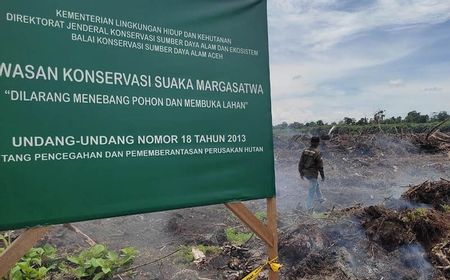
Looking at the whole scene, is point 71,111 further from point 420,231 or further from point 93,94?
point 420,231

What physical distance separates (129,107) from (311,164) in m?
7.46

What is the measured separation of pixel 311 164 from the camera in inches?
384

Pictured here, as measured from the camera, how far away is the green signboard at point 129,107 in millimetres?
2457

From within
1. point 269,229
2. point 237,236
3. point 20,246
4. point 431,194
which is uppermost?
point 20,246

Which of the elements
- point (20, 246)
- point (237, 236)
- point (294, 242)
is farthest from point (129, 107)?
point (237, 236)

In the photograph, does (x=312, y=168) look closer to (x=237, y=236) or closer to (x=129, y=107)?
(x=237, y=236)

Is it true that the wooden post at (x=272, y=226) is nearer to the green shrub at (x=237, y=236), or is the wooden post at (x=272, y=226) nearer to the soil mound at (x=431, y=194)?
the green shrub at (x=237, y=236)

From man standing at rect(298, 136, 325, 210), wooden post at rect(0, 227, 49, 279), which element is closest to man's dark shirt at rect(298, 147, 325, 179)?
man standing at rect(298, 136, 325, 210)

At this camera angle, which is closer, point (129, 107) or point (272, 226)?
point (129, 107)

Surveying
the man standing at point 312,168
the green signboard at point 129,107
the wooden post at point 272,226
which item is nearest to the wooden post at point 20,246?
Result: the green signboard at point 129,107

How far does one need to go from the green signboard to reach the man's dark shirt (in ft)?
20.8

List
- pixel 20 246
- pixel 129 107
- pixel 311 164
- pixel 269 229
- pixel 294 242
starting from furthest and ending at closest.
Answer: pixel 311 164 → pixel 294 242 → pixel 269 229 → pixel 129 107 → pixel 20 246

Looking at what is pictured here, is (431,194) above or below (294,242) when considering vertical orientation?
above

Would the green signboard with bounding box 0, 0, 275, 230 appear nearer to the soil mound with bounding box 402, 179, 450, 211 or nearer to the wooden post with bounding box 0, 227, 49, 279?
the wooden post with bounding box 0, 227, 49, 279
